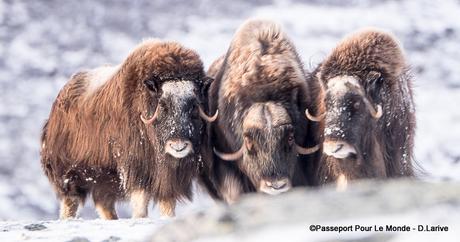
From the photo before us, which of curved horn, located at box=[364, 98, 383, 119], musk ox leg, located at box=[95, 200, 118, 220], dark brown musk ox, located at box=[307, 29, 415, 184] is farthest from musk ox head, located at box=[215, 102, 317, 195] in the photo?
musk ox leg, located at box=[95, 200, 118, 220]

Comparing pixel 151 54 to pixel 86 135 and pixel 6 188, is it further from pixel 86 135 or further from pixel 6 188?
pixel 6 188

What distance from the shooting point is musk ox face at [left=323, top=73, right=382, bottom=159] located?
6.04 meters

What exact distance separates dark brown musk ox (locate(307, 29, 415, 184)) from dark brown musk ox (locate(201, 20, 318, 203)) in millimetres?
192

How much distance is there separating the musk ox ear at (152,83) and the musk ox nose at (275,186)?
1.14 meters

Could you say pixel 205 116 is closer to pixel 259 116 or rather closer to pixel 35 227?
pixel 259 116

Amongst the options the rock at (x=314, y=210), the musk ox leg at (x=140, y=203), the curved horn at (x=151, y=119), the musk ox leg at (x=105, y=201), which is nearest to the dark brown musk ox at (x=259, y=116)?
the curved horn at (x=151, y=119)

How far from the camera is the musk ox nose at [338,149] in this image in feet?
19.7

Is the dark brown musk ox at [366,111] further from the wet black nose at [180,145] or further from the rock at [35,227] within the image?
the rock at [35,227]

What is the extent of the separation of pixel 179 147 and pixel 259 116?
65 cm

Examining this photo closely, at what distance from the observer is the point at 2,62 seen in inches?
1390

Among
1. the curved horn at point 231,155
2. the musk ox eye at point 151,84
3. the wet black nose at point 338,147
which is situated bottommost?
the curved horn at point 231,155

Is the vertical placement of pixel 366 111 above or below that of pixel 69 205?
above

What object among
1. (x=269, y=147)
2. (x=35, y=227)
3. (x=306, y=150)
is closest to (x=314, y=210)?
(x=35, y=227)

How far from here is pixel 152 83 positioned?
6.68m
